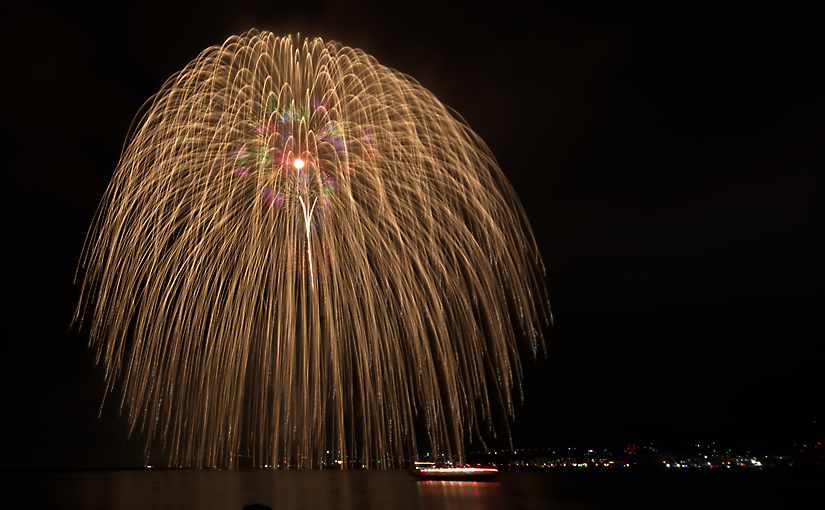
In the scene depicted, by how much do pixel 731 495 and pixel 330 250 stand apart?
73558 millimetres

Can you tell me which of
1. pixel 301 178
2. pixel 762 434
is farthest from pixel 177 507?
pixel 762 434

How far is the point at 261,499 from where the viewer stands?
61.4 meters

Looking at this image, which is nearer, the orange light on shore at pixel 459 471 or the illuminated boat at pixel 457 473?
the orange light on shore at pixel 459 471

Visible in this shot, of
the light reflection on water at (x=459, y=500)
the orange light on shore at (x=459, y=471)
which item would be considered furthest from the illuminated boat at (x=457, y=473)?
the light reflection on water at (x=459, y=500)

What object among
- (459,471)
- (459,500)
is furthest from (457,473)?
(459,500)

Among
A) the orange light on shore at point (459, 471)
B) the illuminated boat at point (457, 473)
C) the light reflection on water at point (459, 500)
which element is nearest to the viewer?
the light reflection on water at point (459, 500)

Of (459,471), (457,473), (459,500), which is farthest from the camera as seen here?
(457,473)

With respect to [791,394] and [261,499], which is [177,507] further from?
[791,394]

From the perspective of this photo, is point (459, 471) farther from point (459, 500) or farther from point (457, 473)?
point (459, 500)

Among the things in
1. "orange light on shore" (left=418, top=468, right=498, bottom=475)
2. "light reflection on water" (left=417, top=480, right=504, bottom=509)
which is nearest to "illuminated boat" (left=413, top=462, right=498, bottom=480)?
"orange light on shore" (left=418, top=468, right=498, bottom=475)

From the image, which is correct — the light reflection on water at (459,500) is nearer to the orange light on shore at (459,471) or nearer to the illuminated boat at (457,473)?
the orange light on shore at (459,471)

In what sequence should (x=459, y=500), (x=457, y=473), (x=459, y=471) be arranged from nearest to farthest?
(x=459, y=500)
(x=459, y=471)
(x=457, y=473)

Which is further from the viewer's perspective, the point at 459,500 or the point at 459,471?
the point at 459,471

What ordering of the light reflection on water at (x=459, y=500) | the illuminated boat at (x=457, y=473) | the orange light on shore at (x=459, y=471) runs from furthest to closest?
the illuminated boat at (x=457, y=473)
the orange light on shore at (x=459, y=471)
the light reflection on water at (x=459, y=500)
